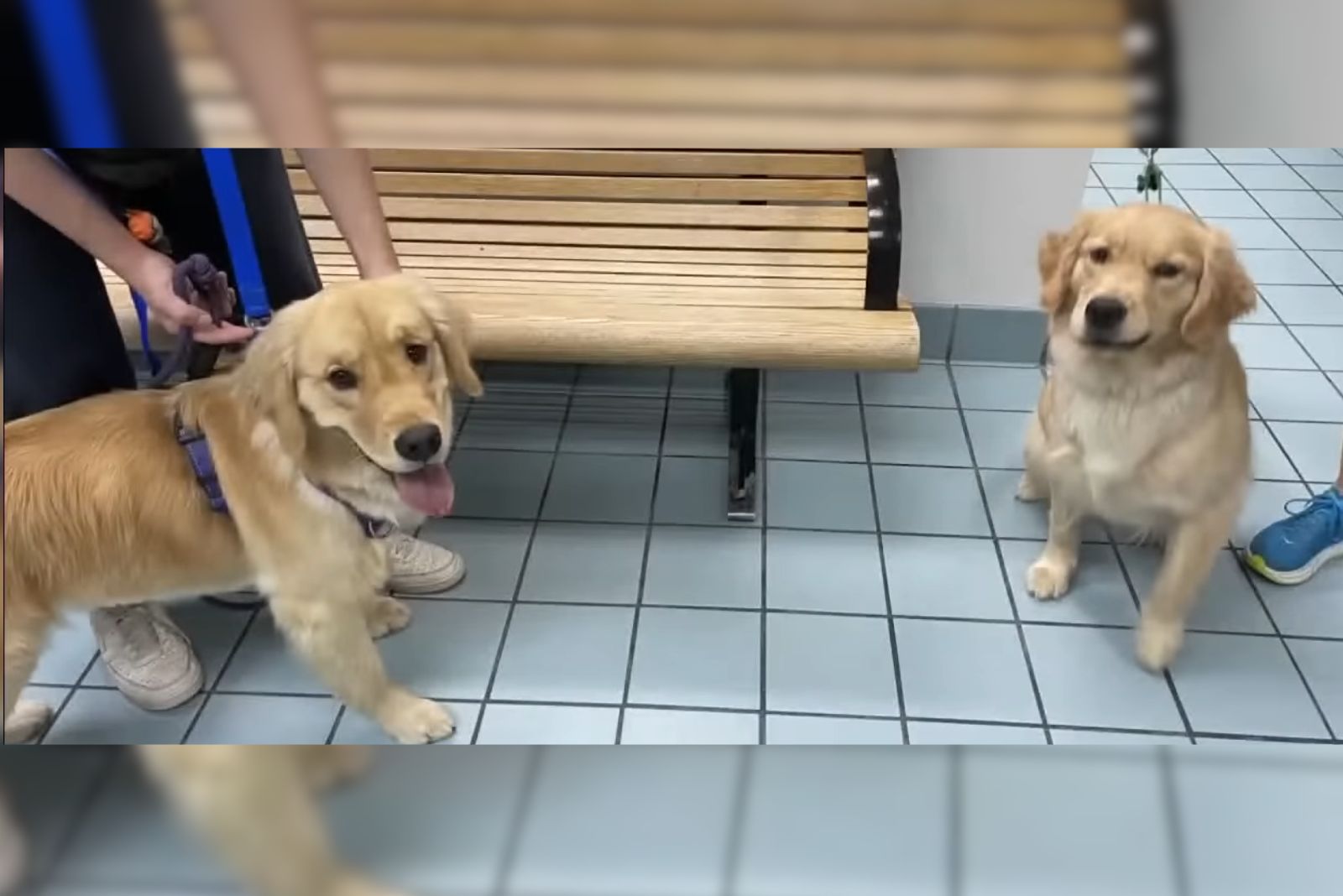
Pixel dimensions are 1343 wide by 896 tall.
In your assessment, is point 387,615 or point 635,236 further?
point 387,615

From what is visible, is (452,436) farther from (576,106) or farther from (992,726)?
(992,726)

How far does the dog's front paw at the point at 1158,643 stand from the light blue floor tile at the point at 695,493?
577mm

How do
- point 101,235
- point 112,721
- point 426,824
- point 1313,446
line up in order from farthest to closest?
1. point 1313,446
2. point 112,721
3. point 101,235
4. point 426,824

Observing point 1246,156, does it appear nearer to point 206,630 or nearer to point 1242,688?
point 1242,688

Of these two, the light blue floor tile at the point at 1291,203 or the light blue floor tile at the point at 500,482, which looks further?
the light blue floor tile at the point at 500,482

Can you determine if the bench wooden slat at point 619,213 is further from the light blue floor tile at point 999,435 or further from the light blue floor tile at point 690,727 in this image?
the light blue floor tile at point 690,727

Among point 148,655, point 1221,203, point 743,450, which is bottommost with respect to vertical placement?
point 148,655

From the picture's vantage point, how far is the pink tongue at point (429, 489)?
3.14ft

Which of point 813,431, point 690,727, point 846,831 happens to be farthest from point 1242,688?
point 846,831

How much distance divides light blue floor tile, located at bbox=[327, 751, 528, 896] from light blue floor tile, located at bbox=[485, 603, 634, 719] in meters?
0.65

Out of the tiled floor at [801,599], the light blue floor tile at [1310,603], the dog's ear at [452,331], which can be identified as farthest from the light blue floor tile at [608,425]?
the light blue floor tile at [1310,603]

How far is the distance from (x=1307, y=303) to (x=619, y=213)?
0.68 meters

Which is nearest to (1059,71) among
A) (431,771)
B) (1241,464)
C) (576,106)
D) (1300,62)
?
(1300,62)

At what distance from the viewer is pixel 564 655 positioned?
4.20ft
